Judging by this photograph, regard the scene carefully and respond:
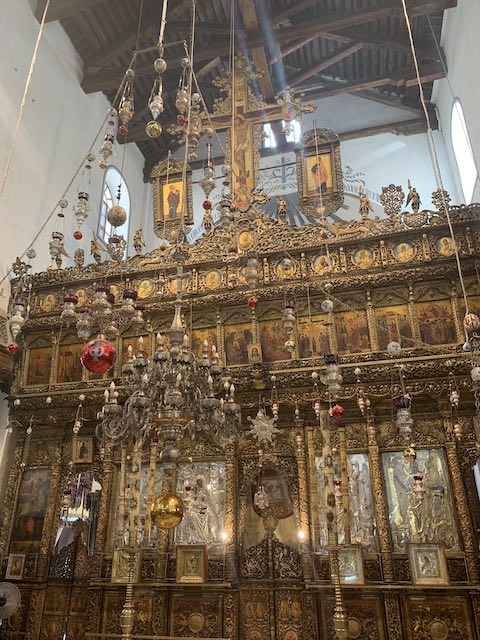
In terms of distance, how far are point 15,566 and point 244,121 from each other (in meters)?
7.98

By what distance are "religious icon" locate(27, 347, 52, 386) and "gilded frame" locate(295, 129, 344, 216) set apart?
195 inches

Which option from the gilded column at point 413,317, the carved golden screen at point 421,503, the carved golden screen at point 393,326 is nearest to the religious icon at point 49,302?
the carved golden screen at point 393,326

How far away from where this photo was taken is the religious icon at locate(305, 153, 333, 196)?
846cm

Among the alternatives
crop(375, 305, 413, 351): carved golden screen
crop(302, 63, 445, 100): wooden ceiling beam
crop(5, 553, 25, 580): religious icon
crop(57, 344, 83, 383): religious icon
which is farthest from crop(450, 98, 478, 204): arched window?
crop(5, 553, 25, 580): religious icon

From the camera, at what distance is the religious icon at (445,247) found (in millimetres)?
7258

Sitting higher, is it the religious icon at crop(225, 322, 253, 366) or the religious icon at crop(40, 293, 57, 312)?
the religious icon at crop(40, 293, 57, 312)

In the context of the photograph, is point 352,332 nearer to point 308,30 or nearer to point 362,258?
point 362,258

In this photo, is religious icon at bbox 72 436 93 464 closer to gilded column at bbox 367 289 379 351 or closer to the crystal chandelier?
the crystal chandelier

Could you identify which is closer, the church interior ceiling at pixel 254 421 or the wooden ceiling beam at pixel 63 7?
the church interior ceiling at pixel 254 421

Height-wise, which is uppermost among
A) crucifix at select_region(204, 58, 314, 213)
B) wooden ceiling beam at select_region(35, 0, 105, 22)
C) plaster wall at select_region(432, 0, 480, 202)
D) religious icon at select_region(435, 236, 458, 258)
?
wooden ceiling beam at select_region(35, 0, 105, 22)

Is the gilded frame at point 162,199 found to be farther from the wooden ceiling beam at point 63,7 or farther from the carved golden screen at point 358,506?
the carved golden screen at point 358,506

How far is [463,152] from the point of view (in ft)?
34.0

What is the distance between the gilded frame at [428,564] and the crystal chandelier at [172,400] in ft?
9.49

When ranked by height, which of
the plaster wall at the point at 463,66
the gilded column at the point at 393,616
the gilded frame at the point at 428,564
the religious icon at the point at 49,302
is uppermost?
the plaster wall at the point at 463,66
